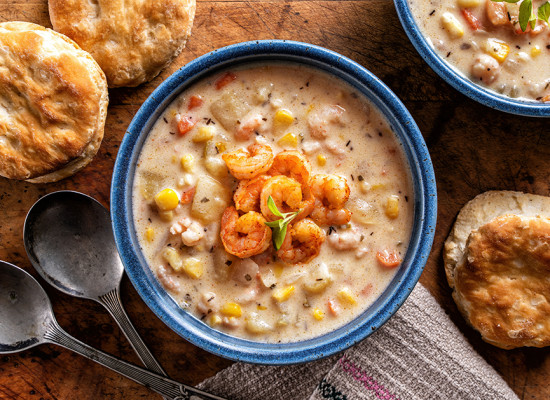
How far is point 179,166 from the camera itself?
3180 mm

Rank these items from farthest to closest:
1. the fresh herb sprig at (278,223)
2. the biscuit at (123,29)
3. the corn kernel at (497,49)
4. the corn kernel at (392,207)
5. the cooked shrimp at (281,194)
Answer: the corn kernel at (497,49) → the biscuit at (123,29) → the corn kernel at (392,207) → the cooked shrimp at (281,194) → the fresh herb sprig at (278,223)

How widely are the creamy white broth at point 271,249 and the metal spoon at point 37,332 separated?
2.05 feet

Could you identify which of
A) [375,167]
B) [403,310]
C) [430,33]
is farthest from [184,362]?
[430,33]

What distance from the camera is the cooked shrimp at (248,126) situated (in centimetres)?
314

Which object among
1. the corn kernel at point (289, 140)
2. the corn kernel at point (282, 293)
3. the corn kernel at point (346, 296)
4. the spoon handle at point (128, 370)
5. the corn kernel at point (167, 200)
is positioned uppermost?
the corn kernel at point (289, 140)

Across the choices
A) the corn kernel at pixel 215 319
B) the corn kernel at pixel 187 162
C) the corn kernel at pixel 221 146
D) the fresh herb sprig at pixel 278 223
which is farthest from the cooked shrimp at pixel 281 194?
the corn kernel at pixel 215 319

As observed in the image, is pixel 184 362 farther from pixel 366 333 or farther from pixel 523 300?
pixel 523 300

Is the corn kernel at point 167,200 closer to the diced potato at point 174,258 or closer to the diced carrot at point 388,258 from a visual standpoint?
the diced potato at point 174,258

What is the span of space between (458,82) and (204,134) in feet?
4.96

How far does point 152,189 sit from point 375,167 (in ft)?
4.31

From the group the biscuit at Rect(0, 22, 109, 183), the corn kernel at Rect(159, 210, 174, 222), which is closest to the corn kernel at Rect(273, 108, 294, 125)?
the corn kernel at Rect(159, 210, 174, 222)

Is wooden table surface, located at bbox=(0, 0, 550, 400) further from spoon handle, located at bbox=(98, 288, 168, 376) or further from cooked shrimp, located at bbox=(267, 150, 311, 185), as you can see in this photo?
cooked shrimp, located at bbox=(267, 150, 311, 185)

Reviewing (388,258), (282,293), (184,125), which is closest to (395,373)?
(388,258)

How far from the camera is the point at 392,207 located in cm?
317
